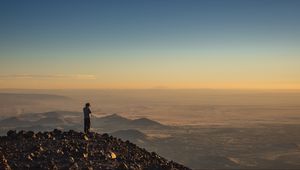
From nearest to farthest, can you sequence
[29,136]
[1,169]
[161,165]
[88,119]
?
[1,169] < [161,165] < [29,136] < [88,119]

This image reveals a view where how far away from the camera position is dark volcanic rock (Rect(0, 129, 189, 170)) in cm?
1912

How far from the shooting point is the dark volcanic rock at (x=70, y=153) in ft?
62.7

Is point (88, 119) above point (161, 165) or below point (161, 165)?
above

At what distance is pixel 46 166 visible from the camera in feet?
60.3

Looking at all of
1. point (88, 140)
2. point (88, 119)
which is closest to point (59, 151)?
point (88, 140)

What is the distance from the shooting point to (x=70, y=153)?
2075cm

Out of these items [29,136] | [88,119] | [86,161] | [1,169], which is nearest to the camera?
[1,169]

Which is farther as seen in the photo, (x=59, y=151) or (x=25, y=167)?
(x=59, y=151)

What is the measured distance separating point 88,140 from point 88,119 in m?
4.16

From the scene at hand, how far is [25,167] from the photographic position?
715 inches

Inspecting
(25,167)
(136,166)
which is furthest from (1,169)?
(136,166)

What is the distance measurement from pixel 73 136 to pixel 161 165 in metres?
6.48

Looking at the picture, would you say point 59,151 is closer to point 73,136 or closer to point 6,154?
point 6,154

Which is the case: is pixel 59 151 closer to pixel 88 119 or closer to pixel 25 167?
pixel 25 167
